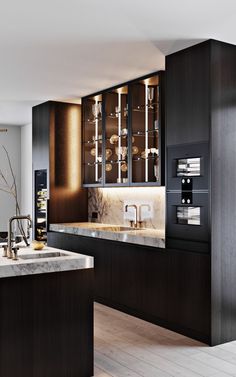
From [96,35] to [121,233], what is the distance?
2.24 m

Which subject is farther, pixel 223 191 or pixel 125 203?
pixel 125 203

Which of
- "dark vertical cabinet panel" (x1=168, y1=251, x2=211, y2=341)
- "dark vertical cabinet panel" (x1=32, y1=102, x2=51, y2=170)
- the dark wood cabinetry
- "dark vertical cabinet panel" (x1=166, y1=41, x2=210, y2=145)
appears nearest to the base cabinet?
"dark vertical cabinet panel" (x1=168, y1=251, x2=211, y2=341)

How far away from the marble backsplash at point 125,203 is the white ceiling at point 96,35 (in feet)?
4.94

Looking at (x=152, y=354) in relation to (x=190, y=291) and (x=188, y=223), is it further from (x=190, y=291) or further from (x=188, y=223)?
(x=188, y=223)

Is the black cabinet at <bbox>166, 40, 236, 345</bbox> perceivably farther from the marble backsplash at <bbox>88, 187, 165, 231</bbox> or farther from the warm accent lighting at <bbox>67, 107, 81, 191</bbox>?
the warm accent lighting at <bbox>67, 107, 81, 191</bbox>

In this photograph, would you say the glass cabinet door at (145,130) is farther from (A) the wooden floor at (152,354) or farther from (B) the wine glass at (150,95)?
(A) the wooden floor at (152,354)

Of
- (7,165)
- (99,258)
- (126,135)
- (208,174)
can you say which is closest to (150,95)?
(126,135)

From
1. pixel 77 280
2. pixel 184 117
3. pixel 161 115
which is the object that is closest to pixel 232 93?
pixel 184 117

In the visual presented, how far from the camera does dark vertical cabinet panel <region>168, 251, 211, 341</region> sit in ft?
13.3

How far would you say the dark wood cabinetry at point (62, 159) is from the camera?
6676mm

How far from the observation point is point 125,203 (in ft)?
20.7

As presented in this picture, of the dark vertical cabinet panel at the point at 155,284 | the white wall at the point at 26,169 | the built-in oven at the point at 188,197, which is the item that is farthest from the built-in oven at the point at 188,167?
the white wall at the point at 26,169

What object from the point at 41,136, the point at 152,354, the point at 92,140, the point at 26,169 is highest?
the point at 41,136

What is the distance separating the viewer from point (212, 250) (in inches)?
158
